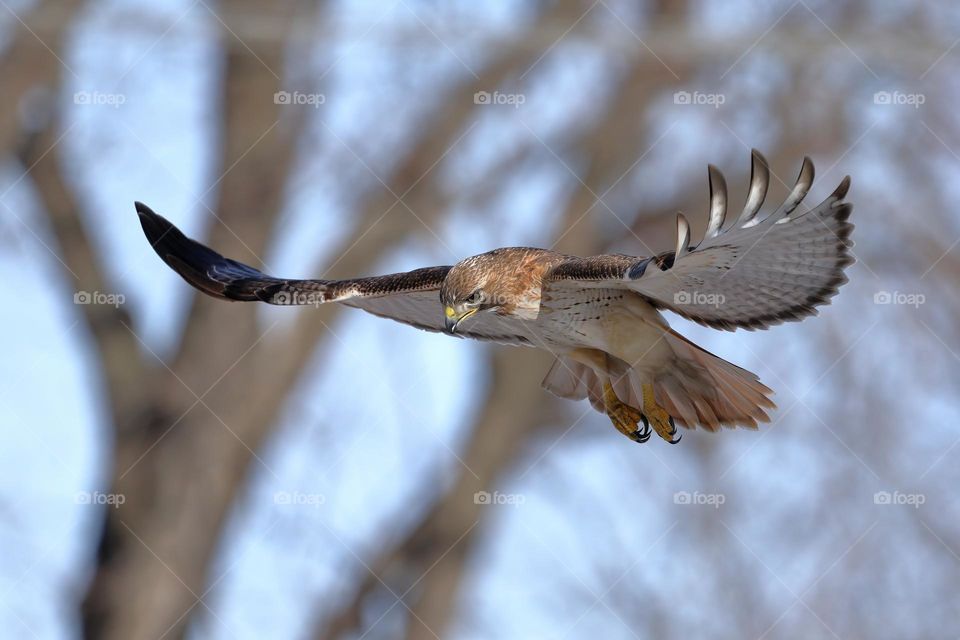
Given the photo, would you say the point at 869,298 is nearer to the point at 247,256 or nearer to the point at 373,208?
the point at 373,208

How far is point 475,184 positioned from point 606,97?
1.52 m

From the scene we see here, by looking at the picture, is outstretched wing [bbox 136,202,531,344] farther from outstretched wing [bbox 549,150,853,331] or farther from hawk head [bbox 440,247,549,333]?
outstretched wing [bbox 549,150,853,331]

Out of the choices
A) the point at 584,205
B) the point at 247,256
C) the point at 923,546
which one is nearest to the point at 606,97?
the point at 584,205

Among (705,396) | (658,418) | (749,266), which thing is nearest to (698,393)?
(705,396)

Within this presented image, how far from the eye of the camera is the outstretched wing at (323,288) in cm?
530

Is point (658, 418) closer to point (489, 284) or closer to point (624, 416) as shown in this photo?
point (624, 416)

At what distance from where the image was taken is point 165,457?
500 inches

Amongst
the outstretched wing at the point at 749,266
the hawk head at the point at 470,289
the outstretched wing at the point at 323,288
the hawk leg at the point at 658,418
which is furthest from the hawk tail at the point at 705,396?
the hawk head at the point at 470,289

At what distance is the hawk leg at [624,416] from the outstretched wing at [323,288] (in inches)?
17.9

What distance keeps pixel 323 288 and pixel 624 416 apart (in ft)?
4.08

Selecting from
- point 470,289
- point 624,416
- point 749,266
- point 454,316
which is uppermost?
point 749,266

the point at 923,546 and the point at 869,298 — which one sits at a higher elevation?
the point at 869,298

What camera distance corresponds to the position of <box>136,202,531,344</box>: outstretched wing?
5.30m

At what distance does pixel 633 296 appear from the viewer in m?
5.06
